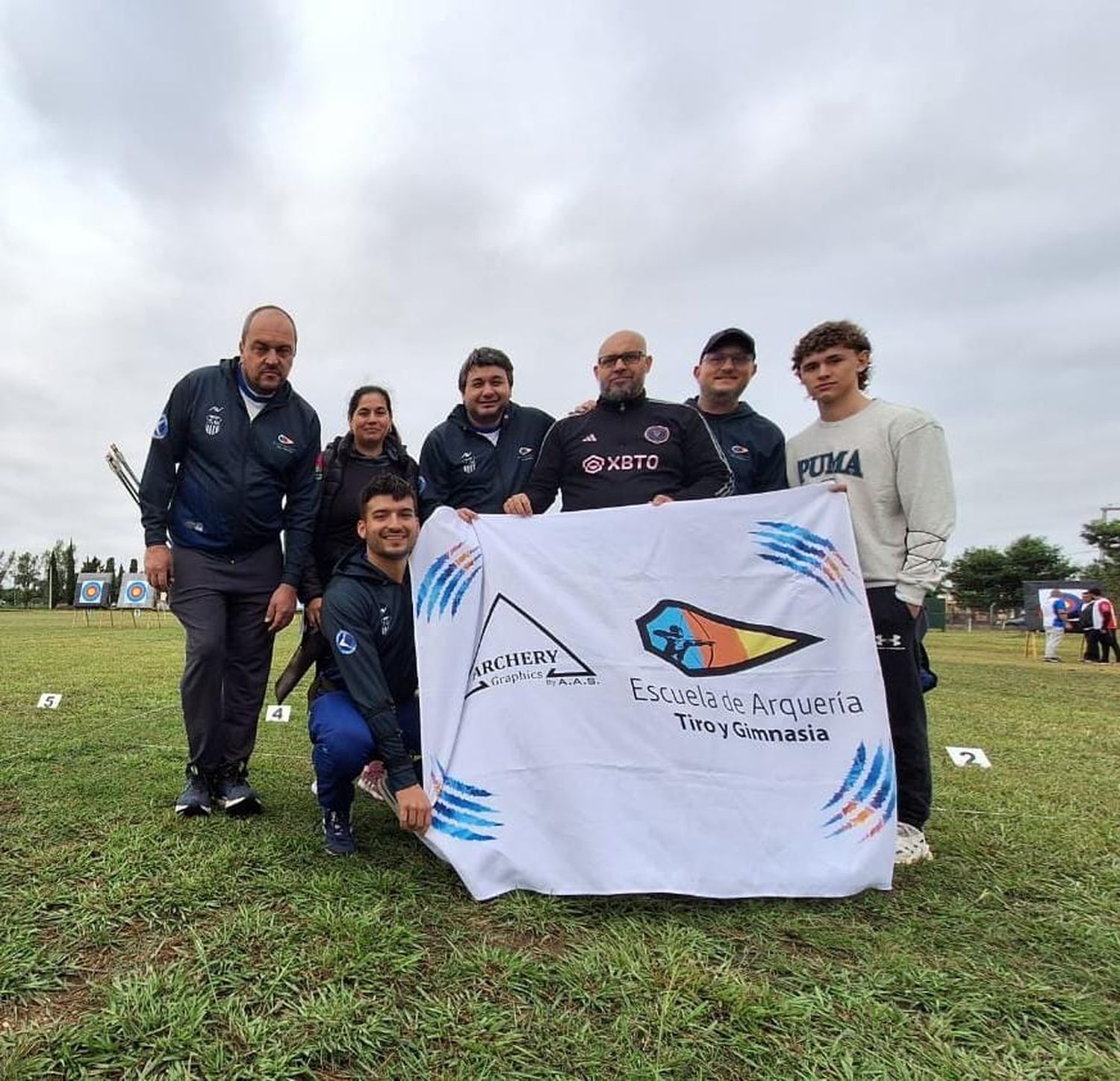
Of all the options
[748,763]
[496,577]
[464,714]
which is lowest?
[748,763]

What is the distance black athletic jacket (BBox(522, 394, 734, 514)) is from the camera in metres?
3.20

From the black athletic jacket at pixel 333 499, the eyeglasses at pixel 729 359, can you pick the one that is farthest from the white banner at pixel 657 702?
the eyeglasses at pixel 729 359

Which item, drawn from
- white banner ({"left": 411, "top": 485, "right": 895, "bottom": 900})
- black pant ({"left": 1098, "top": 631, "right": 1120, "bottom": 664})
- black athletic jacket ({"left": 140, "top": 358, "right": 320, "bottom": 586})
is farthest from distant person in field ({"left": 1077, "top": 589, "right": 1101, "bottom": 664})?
black athletic jacket ({"left": 140, "top": 358, "right": 320, "bottom": 586})

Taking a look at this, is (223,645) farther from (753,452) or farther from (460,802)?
(753,452)

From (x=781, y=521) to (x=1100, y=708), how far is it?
7.50 m

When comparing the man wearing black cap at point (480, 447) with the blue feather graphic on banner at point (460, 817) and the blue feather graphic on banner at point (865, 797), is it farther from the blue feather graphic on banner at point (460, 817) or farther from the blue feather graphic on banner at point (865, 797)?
the blue feather graphic on banner at point (865, 797)

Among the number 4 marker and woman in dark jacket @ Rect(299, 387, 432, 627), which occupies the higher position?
woman in dark jacket @ Rect(299, 387, 432, 627)

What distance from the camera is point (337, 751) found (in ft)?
8.57

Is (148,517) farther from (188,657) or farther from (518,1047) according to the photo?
(518,1047)

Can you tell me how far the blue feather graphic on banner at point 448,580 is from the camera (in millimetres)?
2889

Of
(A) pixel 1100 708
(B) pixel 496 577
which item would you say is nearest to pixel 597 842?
(B) pixel 496 577

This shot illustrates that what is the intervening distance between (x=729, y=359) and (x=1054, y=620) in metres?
22.3

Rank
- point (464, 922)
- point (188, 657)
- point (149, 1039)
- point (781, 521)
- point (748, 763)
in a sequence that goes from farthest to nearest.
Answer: point (188, 657)
point (781, 521)
point (748, 763)
point (464, 922)
point (149, 1039)

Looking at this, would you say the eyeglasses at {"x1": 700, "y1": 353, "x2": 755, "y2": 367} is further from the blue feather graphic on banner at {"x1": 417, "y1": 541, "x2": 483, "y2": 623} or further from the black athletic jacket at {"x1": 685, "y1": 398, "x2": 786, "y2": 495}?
the blue feather graphic on banner at {"x1": 417, "y1": 541, "x2": 483, "y2": 623}
